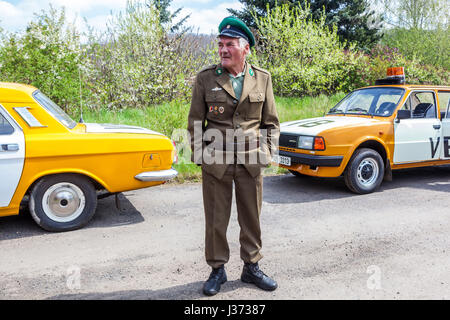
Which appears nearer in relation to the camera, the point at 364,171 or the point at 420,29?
the point at 364,171

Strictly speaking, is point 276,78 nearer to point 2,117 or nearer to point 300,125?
point 300,125

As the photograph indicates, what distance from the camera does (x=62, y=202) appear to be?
15.3 ft

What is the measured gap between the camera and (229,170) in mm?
3111

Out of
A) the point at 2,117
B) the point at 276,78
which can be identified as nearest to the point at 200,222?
the point at 2,117

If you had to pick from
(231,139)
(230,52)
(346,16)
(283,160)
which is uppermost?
(346,16)

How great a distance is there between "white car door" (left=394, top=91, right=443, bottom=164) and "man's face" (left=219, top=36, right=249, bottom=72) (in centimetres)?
442

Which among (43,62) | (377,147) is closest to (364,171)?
(377,147)

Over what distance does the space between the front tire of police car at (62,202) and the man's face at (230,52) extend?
8.45 feet

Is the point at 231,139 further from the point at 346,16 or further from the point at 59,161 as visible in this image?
the point at 346,16

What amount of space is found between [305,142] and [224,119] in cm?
335

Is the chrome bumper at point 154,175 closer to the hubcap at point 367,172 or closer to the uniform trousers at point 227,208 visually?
the uniform trousers at point 227,208

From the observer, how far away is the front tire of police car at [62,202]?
14.8 ft

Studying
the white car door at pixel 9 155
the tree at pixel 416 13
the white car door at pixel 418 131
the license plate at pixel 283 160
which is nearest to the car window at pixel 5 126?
the white car door at pixel 9 155
